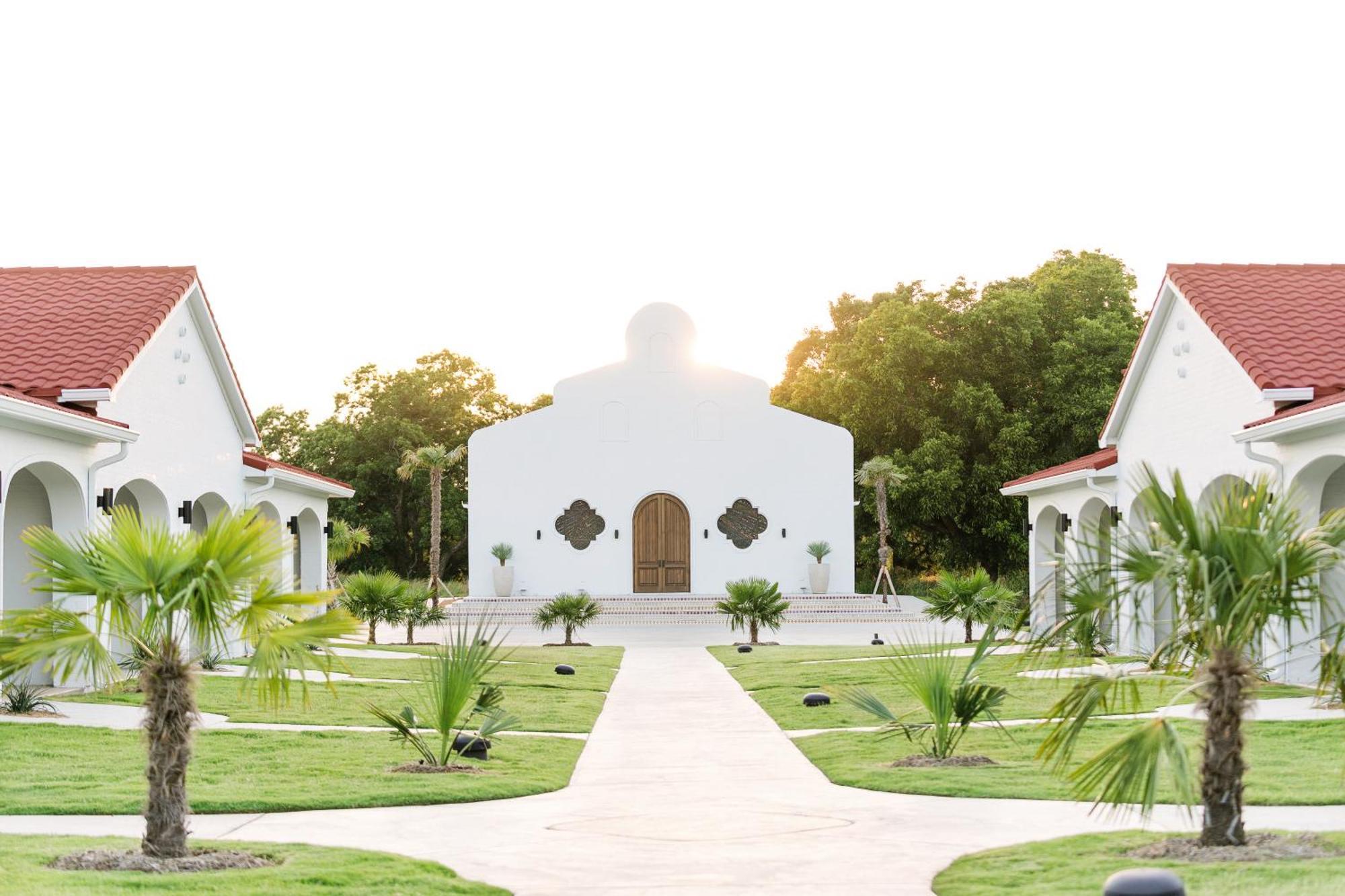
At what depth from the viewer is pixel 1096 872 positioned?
6832mm

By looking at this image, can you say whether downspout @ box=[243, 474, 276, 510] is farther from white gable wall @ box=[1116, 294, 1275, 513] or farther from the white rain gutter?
the white rain gutter

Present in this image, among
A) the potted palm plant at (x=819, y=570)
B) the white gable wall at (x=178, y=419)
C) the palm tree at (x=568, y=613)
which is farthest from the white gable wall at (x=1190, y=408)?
the potted palm plant at (x=819, y=570)

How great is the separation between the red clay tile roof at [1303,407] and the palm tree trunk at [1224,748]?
7.58 metres

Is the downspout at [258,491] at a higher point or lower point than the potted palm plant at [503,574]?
higher

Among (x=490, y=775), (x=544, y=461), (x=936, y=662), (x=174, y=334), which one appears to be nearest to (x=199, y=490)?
(x=174, y=334)

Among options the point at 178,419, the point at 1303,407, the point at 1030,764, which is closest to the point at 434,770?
the point at 1030,764

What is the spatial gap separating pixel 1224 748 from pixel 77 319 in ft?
51.1

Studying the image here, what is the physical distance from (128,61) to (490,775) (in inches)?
513

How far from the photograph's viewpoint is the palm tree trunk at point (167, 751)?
741cm

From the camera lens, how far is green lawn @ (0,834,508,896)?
262 inches

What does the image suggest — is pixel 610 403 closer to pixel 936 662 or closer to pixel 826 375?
pixel 826 375

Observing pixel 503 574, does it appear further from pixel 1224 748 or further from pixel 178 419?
pixel 1224 748

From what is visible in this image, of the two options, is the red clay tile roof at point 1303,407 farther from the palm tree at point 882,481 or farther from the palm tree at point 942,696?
the palm tree at point 882,481

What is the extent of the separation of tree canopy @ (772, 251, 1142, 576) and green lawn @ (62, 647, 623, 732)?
23437mm
